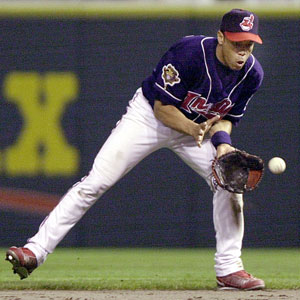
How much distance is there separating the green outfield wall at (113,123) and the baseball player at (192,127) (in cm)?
341

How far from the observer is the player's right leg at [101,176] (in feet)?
15.5

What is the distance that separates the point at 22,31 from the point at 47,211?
174 centimetres

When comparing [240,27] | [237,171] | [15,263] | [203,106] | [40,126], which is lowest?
[15,263]

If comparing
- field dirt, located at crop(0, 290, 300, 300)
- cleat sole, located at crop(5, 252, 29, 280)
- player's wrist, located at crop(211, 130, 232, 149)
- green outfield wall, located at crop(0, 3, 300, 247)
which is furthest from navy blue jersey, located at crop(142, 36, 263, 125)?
green outfield wall, located at crop(0, 3, 300, 247)

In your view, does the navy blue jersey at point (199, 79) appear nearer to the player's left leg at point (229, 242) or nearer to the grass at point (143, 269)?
the player's left leg at point (229, 242)

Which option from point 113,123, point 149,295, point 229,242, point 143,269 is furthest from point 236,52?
point 113,123

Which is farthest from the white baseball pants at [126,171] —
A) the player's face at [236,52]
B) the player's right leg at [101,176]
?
the player's face at [236,52]

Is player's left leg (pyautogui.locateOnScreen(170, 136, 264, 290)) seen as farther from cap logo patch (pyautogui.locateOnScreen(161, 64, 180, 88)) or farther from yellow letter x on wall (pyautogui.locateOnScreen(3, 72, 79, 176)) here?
yellow letter x on wall (pyautogui.locateOnScreen(3, 72, 79, 176))

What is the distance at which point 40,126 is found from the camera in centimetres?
838

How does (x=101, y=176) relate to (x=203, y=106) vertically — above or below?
below

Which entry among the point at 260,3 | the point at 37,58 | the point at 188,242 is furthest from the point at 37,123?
the point at 260,3

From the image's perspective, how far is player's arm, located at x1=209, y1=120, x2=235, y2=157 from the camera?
485cm

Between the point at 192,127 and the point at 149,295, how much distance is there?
0.91 metres

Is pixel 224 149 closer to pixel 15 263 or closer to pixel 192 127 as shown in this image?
pixel 192 127
